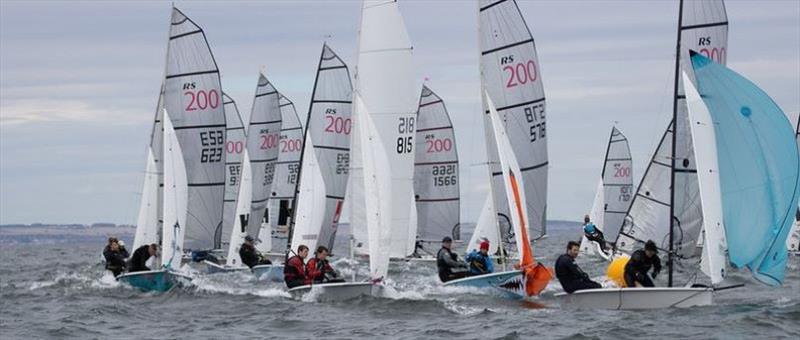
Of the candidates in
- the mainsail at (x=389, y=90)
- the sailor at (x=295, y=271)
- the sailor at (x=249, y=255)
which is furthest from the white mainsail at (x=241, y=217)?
the mainsail at (x=389, y=90)

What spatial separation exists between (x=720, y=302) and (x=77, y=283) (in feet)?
47.9

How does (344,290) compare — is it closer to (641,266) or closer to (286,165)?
(641,266)

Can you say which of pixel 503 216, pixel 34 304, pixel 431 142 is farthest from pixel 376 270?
pixel 431 142

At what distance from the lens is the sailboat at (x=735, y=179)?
1991cm

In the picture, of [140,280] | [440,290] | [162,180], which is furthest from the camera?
[162,180]

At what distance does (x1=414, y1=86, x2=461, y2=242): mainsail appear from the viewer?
38.6m

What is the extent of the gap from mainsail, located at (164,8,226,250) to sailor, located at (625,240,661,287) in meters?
12.8

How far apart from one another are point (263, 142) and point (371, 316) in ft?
59.7

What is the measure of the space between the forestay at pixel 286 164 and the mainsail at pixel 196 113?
519cm

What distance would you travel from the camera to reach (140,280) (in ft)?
89.1

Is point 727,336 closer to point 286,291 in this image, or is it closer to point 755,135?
point 755,135

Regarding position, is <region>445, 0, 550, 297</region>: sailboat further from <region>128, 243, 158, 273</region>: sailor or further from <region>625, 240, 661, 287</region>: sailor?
<region>128, 243, 158, 273</region>: sailor

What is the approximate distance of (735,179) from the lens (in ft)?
66.1

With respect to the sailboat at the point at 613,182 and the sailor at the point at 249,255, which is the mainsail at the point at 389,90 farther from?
the sailboat at the point at 613,182
